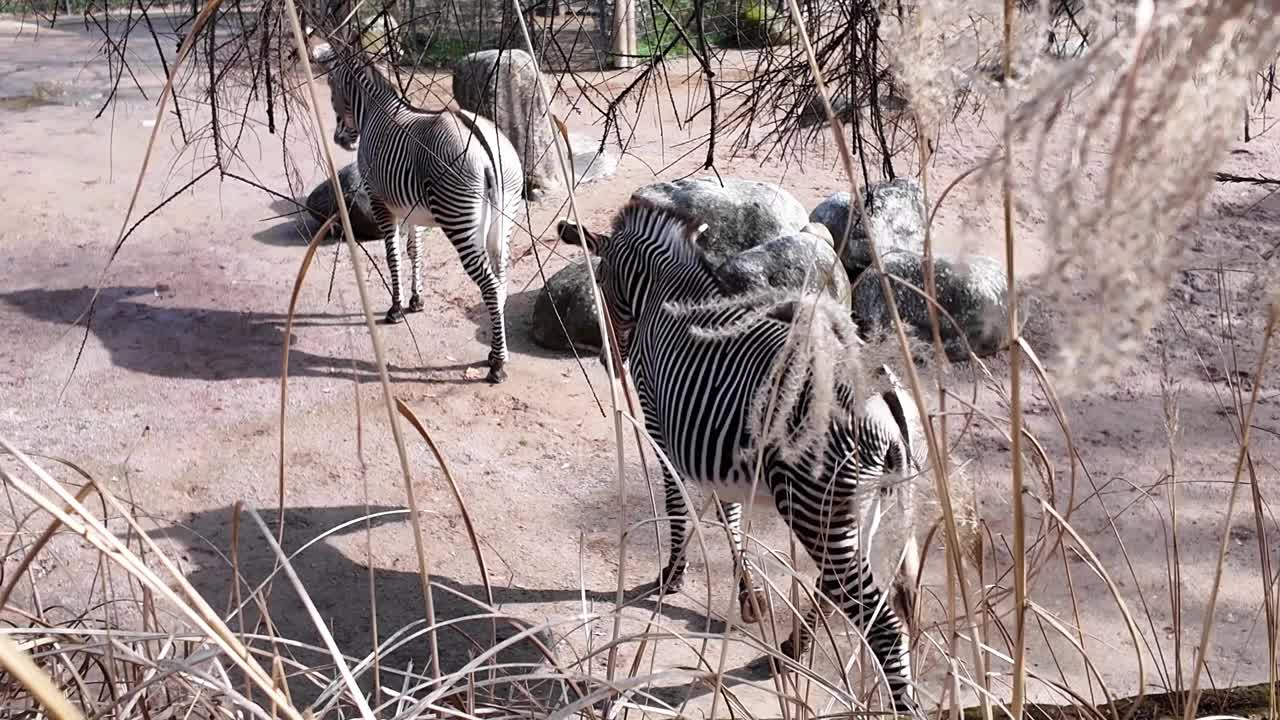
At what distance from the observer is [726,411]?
342 centimetres

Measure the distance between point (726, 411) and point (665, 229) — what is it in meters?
1.03

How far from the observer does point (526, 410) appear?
6.02 metres

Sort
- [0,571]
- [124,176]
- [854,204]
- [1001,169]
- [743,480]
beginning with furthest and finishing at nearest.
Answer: [124,176], [743,480], [0,571], [854,204], [1001,169]

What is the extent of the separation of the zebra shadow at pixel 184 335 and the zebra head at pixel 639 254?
7.66 feet

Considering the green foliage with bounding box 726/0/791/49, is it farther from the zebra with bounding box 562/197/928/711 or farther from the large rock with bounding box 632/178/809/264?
the large rock with bounding box 632/178/809/264

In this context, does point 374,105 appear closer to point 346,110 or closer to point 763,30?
point 346,110

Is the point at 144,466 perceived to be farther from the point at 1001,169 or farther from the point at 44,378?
the point at 1001,169

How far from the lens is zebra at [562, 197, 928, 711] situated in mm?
2746

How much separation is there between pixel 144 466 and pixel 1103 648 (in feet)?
15.3

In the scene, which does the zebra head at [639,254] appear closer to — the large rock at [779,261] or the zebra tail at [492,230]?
the large rock at [779,261]

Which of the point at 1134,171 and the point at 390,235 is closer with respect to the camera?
the point at 1134,171

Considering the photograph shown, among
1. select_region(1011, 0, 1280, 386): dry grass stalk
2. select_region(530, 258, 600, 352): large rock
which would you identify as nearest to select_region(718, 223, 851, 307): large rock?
select_region(530, 258, 600, 352): large rock

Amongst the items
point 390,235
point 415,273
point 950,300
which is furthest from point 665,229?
point 390,235

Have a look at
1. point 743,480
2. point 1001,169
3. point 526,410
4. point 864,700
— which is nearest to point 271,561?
point 526,410
